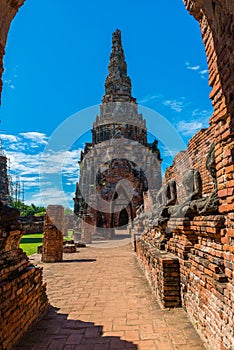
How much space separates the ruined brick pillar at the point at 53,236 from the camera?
9.59m

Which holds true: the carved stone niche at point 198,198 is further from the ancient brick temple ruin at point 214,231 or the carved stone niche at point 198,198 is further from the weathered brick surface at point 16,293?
the weathered brick surface at point 16,293

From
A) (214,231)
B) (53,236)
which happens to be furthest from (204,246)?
(53,236)

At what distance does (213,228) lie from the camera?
9.09 feet

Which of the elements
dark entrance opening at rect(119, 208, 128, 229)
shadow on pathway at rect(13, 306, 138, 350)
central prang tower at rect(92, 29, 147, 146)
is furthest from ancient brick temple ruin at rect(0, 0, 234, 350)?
central prang tower at rect(92, 29, 147, 146)

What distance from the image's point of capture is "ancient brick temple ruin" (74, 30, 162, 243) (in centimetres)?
2199

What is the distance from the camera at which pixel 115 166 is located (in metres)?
24.1

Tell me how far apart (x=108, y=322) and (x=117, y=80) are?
1352 inches

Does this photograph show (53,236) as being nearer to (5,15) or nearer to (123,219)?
(5,15)

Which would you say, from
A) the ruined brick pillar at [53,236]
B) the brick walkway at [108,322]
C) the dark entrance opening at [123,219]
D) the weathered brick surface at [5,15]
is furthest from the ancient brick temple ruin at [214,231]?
the dark entrance opening at [123,219]

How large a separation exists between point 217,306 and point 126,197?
2221 centimetres

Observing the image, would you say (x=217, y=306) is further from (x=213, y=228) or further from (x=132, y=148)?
(x=132, y=148)

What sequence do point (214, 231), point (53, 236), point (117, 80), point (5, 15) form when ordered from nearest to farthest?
1. point (214, 231)
2. point (5, 15)
3. point (53, 236)
4. point (117, 80)

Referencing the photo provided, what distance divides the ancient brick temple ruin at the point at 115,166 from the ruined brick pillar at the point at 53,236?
6.23m

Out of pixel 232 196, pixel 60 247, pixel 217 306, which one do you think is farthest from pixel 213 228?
pixel 60 247
